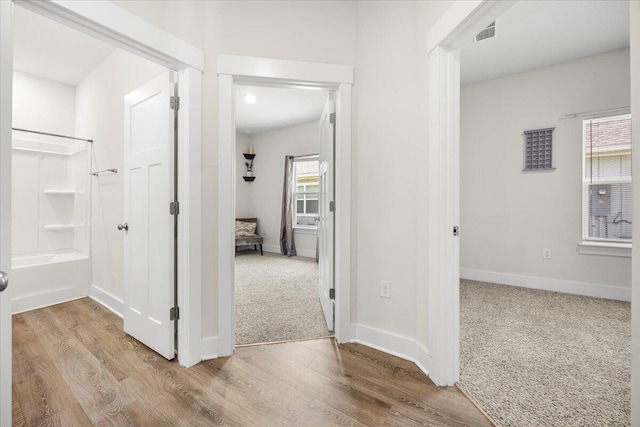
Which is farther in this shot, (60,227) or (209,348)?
(60,227)

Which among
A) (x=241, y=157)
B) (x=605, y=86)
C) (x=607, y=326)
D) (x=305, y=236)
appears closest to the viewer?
(x=607, y=326)

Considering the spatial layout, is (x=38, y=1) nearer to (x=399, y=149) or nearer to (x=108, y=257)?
(x=399, y=149)

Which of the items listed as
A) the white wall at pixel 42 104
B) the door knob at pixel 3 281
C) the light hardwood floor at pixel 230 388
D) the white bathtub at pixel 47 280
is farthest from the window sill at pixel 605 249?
the white wall at pixel 42 104

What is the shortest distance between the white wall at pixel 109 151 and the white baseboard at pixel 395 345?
2305 mm

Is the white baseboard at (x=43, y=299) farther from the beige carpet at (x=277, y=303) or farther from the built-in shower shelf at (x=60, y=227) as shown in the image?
the beige carpet at (x=277, y=303)

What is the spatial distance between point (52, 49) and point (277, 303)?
11.5 feet

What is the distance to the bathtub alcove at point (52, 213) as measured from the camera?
3.18 metres

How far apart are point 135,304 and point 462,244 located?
3934 millimetres

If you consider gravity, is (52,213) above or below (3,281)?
above

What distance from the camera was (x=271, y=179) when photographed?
6426 millimetres

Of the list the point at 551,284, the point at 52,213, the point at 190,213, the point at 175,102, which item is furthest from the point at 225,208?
the point at 551,284

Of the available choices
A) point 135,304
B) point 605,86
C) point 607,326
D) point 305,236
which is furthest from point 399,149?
point 305,236

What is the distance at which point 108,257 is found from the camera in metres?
3.01

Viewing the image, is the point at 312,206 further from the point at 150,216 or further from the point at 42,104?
the point at 42,104
